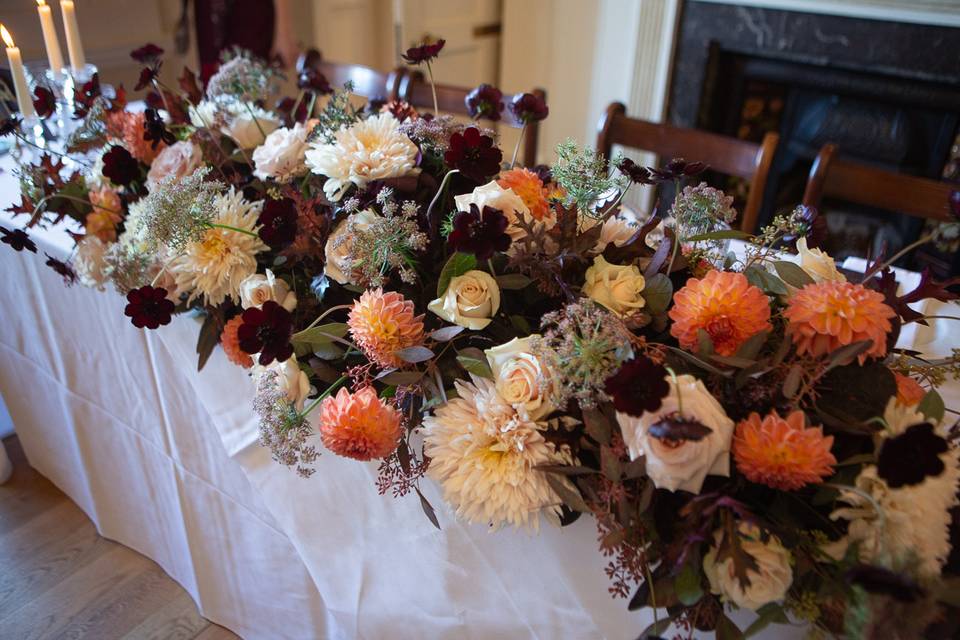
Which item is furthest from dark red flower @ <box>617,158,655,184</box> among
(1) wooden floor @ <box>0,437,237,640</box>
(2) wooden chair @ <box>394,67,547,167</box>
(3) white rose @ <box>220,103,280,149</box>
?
(1) wooden floor @ <box>0,437,237,640</box>

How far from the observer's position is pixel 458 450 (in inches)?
25.9

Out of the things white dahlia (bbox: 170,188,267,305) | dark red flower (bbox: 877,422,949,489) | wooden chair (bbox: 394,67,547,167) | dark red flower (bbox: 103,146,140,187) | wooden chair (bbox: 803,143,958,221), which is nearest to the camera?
dark red flower (bbox: 877,422,949,489)

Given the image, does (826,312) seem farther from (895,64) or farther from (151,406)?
(895,64)

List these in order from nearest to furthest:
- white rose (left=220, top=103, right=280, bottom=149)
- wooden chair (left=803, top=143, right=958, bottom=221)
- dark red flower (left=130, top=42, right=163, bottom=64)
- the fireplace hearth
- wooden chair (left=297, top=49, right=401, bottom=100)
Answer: white rose (left=220, top=103, right=280, bottom=149), dark red flower (left=130, top=42, right=163, bottom=64), wooden chair (left=803, top=143, right=958, bottom=221), wooden chair (left=297, top=49, right=401, bottom=100), the fireplace hearth

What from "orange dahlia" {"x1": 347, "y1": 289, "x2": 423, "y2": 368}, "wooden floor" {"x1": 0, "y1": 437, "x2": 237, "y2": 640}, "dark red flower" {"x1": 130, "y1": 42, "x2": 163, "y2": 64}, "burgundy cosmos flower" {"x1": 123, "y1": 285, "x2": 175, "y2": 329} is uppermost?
"dark red flower" {"x1": 130, "y1": 42, "x2": 163, "y2": 64}

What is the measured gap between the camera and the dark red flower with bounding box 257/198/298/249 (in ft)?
2.52

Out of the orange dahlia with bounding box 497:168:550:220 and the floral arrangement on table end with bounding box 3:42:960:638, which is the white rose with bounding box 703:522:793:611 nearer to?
the floral arrangement on table end with bounding box 3:42:960:638

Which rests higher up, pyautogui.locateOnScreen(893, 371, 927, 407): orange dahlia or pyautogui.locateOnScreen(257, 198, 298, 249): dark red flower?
pyautogui.locateOnScreen(257, 198, 298, 249): dark red flower

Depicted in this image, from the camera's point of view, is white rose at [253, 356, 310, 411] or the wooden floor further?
the wooden floor

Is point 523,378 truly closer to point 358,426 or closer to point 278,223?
point 358,426

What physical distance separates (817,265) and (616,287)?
220 millimetres

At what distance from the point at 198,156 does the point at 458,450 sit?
63 cm

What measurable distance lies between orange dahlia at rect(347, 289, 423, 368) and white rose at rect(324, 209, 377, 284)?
0.06 meters

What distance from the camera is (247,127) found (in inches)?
42.6
